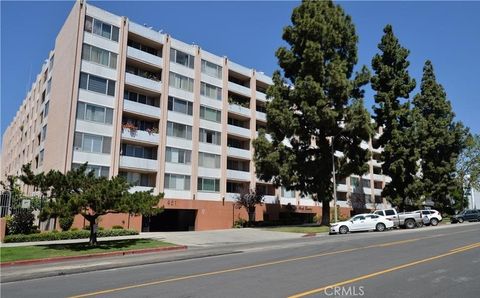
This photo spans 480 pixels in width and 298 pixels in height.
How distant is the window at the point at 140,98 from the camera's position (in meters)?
42.4

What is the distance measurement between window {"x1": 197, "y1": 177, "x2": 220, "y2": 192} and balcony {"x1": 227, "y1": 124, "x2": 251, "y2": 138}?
249 inches

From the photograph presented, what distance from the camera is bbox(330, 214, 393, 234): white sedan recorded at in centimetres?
3341

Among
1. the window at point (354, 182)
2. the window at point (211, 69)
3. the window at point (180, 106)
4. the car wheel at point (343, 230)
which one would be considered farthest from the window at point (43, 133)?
the window at point (354, 182)

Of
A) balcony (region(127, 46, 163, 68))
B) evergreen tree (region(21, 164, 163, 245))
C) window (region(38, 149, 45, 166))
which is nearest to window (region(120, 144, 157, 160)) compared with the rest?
balcony (region(127, 46, 163, 68))

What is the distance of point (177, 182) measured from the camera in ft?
145

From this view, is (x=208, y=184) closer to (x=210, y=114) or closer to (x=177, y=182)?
(x=177, y=182)

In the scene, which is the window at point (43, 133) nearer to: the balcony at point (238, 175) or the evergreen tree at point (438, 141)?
the balcony at point (238, 175)

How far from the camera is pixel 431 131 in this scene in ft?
175

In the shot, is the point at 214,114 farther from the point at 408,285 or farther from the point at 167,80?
the point at 408,285

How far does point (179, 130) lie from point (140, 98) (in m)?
5.16

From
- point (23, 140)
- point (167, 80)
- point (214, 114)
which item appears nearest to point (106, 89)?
point (167, 80)

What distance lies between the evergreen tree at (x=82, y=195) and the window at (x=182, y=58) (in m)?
25.2

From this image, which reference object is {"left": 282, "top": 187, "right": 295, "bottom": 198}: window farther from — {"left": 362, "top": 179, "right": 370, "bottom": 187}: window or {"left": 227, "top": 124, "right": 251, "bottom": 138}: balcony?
{"left": 362, "top": 179, "right": 370, "bottom": 187}: window

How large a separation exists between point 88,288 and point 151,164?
1263 inches
